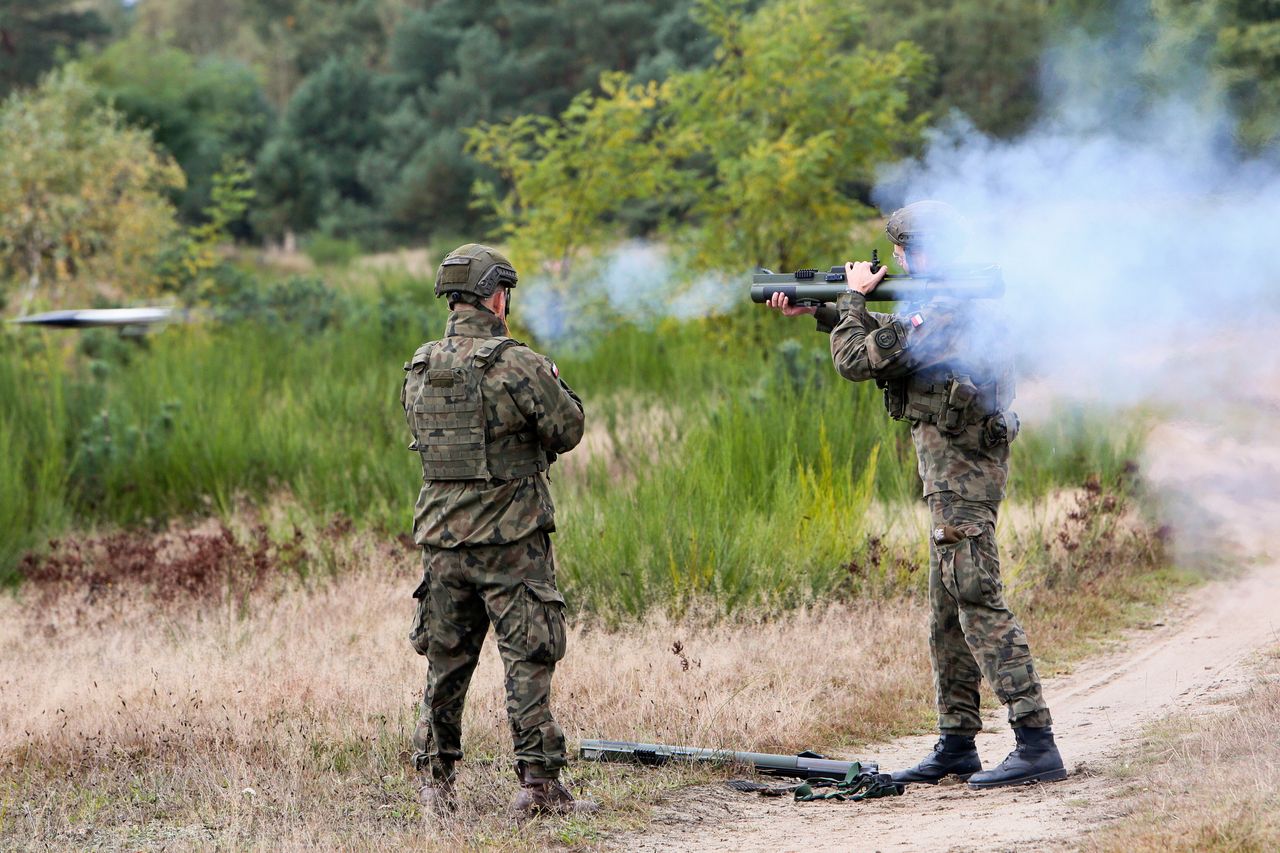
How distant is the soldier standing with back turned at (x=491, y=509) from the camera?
195 inches

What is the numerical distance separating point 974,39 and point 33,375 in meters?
23.8

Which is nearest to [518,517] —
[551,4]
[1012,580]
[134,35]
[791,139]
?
[1012,580]

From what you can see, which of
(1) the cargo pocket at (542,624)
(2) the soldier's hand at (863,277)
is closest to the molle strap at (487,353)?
(1) the cargo pocket at (542,624)

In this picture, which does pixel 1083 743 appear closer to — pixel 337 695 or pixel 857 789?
pixel 857 789

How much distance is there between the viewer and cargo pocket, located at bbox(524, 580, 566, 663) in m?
4.93

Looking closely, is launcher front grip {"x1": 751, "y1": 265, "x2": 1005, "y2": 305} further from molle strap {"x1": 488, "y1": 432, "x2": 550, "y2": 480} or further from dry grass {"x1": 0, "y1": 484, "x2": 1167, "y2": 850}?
dry grass {"x1": 0, "y1": 484, "x2": 1167, "y2": 850}

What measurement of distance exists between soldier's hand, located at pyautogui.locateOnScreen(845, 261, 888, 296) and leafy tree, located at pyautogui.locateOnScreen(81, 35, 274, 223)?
3399 centimetres

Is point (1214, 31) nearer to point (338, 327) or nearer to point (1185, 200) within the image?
point (1185, 200)

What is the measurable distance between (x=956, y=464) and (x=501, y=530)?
1669mm

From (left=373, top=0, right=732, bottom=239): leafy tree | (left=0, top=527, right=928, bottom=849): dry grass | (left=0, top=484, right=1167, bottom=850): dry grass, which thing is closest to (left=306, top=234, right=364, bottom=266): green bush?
(left=373, top=0, right=732, bottom=239): leafy tree

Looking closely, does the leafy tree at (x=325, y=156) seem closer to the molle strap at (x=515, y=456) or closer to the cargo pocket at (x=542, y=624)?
the molle strap at (x=515, y=456)

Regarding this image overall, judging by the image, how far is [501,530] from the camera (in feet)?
16.2

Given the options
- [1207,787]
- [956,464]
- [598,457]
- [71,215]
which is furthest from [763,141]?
[71,215]

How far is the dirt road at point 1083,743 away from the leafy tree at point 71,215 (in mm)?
15481
